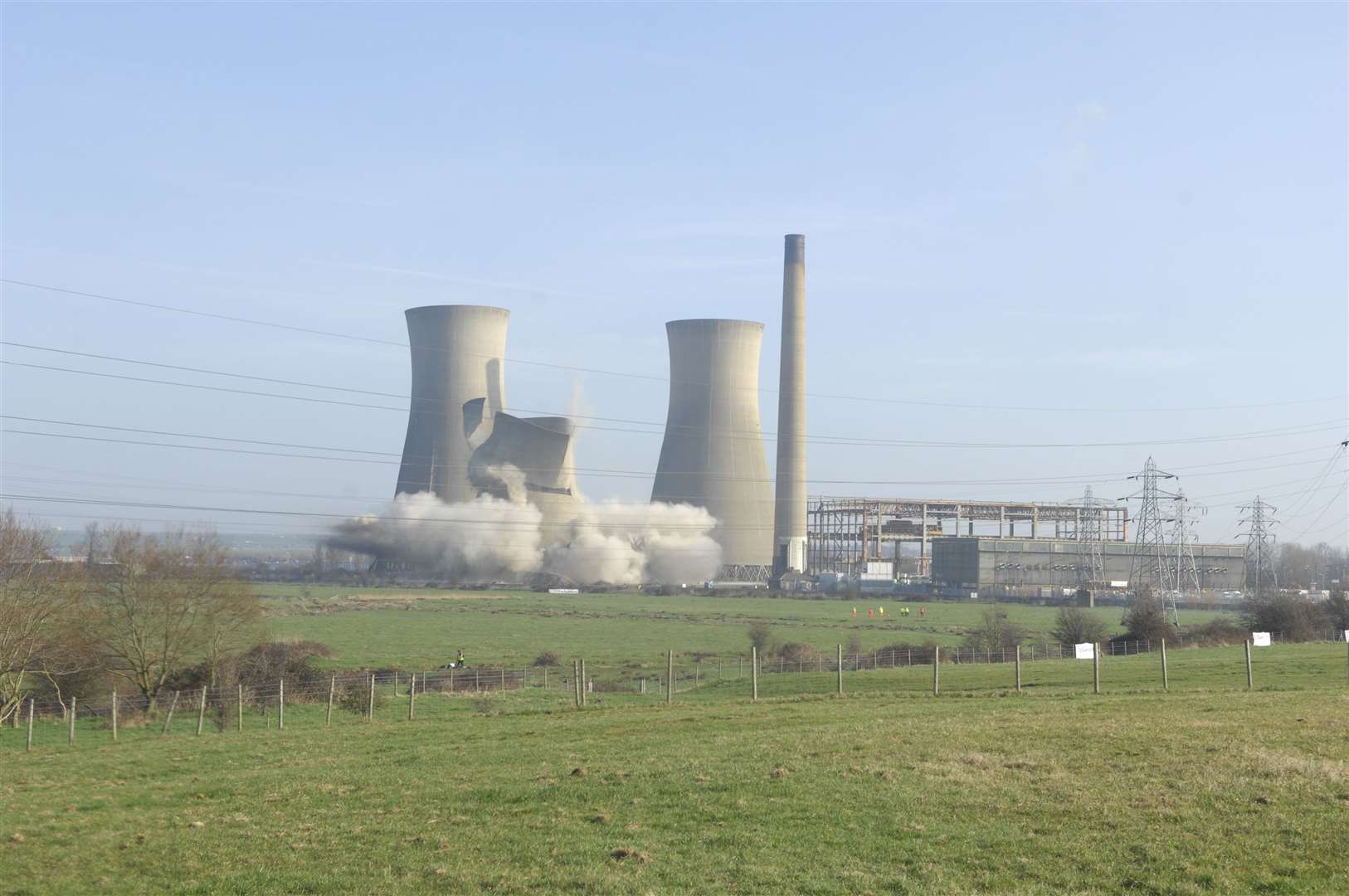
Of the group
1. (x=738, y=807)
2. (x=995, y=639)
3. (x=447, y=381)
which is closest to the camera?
(x=738, y=807)

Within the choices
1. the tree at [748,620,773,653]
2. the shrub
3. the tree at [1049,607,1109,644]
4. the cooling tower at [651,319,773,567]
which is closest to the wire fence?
the shrub

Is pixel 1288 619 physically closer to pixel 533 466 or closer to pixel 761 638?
pixel 761 638

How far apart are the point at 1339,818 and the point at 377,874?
261 inches

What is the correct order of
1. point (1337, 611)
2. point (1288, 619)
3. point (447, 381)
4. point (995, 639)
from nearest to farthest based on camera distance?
point (995, 639) → point (1288, 619) → point (1337, 611) → point (447, 381)

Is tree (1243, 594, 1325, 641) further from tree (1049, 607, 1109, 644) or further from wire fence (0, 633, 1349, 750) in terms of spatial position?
wire fence (0, 633, 1349, 750)

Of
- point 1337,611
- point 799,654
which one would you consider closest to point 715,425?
point 1337,611

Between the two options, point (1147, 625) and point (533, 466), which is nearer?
point (1147, 625)

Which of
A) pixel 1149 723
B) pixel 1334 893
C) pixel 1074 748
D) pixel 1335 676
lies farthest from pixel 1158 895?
pixel 1335 676

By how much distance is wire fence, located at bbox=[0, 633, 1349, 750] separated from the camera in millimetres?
22312

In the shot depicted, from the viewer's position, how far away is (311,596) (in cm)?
7844

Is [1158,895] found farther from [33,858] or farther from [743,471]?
[743,471]

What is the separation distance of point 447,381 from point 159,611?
58.1m

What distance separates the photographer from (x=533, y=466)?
99812 millimetres

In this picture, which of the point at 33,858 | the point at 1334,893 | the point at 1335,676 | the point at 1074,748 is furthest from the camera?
the point at 1335,676
